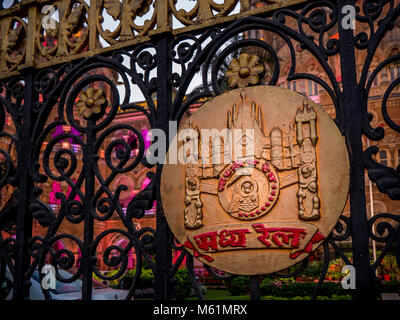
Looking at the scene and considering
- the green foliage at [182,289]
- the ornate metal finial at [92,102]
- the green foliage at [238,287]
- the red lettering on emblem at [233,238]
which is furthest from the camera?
the green foliage at [238,287]

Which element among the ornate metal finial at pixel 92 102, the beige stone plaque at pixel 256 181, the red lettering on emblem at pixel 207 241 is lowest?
the red lettering on emblem at pixel 207 241

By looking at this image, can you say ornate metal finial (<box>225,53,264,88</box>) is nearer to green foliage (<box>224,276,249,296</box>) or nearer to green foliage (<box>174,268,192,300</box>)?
green foliage (<box>174,268,192,300</box>)

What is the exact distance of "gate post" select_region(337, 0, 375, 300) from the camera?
Answer: 2.23m

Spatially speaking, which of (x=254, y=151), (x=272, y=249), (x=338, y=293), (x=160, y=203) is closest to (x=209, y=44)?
(x=254, y=151)

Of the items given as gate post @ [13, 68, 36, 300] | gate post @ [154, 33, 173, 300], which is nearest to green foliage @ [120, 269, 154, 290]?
gate post @ [13, 68, 36, 300]

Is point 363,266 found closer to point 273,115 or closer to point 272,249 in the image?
point 272,249

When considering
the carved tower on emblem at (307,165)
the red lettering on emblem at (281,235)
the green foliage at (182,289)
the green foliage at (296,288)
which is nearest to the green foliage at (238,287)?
the green foliage at (296,288)

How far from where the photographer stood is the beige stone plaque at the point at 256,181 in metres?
2.29

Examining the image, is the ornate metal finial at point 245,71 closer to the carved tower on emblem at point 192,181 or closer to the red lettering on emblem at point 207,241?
the carved tower on emblem at point 192,181

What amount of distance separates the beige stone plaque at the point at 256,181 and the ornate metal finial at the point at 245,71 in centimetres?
12

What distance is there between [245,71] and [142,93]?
0.83 meters
